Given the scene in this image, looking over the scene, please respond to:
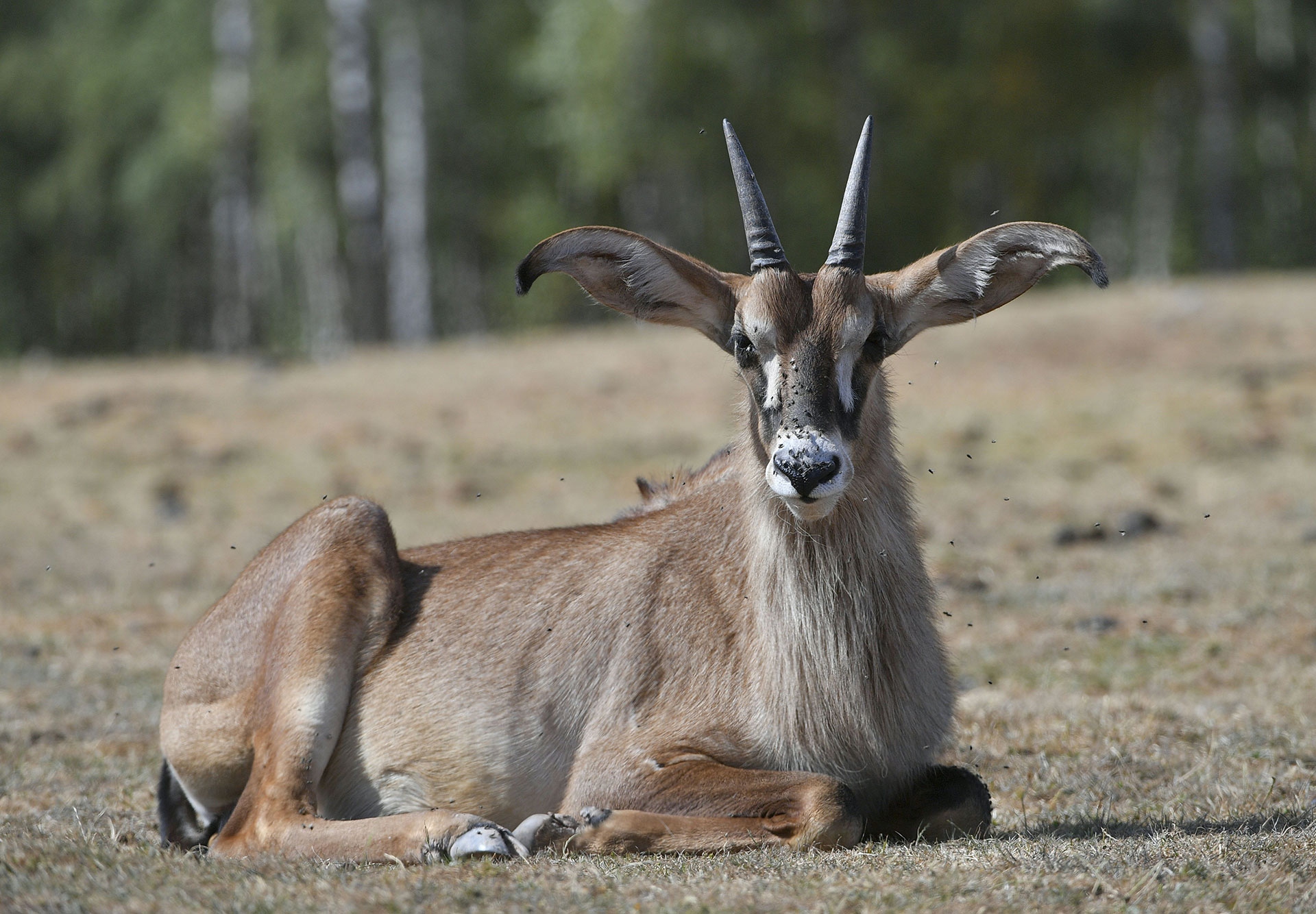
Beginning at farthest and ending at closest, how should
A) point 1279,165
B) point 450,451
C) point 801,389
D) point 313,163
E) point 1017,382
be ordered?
point 1279,165, point 313,163, point 1017,382, point 450,451, point 801,389

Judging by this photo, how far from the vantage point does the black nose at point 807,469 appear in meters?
4.90

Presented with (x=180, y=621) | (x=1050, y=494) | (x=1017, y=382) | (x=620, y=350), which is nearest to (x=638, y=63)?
(x=620, y=350)

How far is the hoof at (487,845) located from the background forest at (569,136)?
23.6 m

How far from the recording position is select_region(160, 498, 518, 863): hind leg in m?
5.43

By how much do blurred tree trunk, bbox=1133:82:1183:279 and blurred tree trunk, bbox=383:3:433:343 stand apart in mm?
20868

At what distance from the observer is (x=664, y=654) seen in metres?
5.84

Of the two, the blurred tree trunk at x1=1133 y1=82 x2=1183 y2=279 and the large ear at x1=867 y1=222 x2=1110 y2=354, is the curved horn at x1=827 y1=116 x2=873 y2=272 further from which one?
the blurred tree trunk at x1=1133 y1=82 x2=1183 y2=279

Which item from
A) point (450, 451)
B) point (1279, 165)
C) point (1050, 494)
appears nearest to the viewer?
point (1050, 494)

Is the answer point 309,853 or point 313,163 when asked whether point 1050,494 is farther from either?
point 313,163

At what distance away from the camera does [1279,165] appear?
4800cm

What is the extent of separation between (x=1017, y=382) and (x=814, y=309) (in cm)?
1456

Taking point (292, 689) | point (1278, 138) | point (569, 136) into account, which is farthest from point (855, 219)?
point (1278, 138)

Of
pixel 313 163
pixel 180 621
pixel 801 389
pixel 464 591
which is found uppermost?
pixel 313 163

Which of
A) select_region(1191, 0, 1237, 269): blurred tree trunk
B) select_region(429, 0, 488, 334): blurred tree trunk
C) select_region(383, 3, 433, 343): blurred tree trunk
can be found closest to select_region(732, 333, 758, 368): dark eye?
select_region(383, 3, 433, 343): blurred tree trunk
